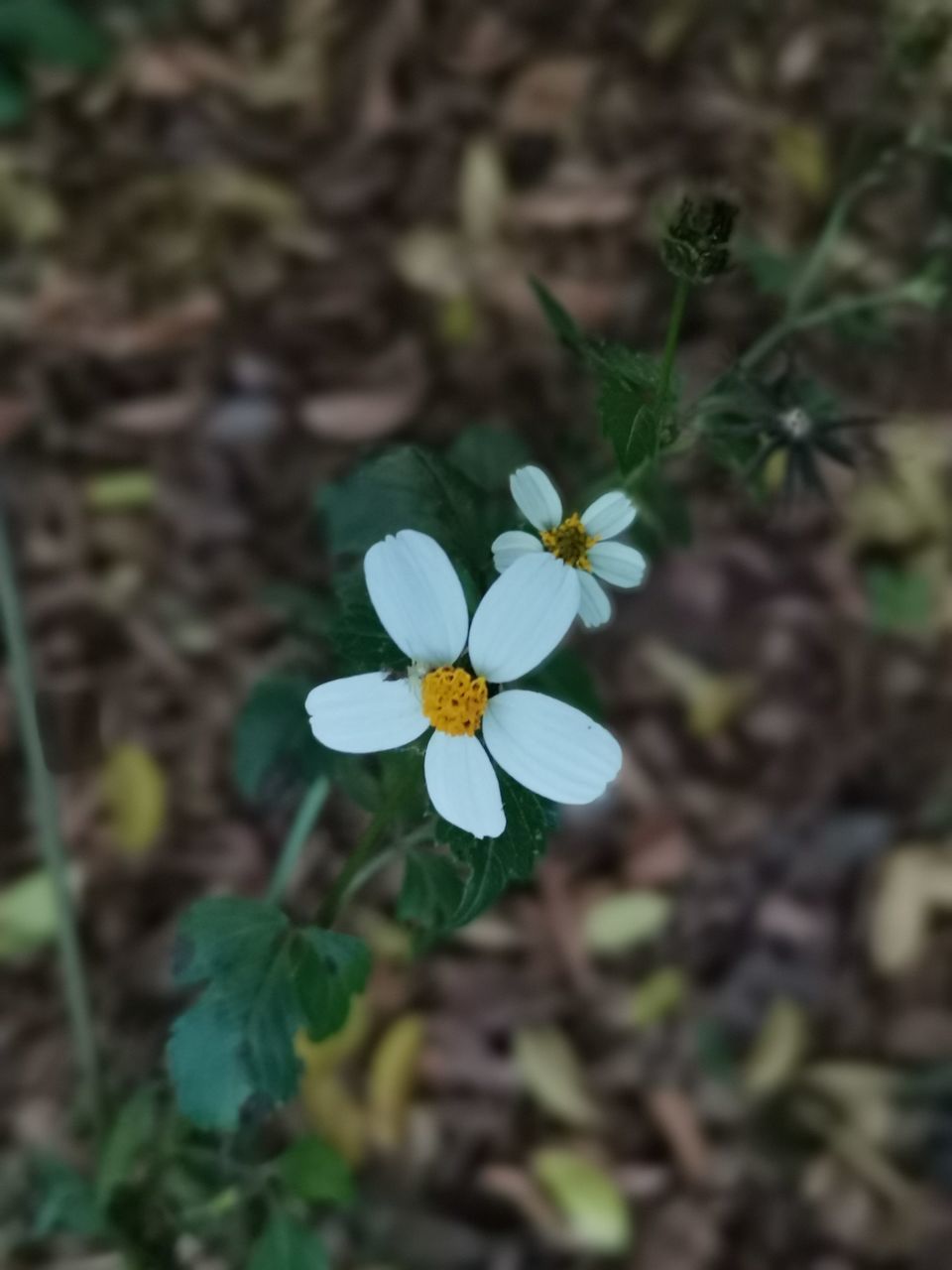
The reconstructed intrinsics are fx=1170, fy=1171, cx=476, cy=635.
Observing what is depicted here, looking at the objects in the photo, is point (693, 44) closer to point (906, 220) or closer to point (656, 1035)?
point (906, 220)

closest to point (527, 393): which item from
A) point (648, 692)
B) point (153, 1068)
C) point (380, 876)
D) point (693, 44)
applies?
point (648, 692)

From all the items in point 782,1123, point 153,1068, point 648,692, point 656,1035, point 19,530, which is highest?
point 19,530

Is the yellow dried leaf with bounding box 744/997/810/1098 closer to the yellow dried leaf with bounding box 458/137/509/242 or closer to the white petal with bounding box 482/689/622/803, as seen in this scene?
the white petal with bounding box 482/689/622/803

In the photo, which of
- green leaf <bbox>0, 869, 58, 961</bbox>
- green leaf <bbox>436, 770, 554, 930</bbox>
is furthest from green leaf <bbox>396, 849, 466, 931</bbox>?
green leaf <bbox>0, 869, 58, 961</bbox>

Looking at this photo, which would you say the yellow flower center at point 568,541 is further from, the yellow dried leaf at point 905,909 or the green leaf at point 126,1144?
the yellow dried leaf at point 905,909

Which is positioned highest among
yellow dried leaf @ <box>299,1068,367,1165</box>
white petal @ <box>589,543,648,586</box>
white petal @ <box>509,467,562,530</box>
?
white petal @ <box>509,467,562,530</box>

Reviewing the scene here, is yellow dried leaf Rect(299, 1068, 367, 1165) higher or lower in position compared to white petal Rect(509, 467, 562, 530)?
lower

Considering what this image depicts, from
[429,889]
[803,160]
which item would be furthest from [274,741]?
[803,160]

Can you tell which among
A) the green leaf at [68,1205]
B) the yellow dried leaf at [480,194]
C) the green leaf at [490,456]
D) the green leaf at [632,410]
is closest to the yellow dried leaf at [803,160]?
the yellow dried leaf at [480,194]
